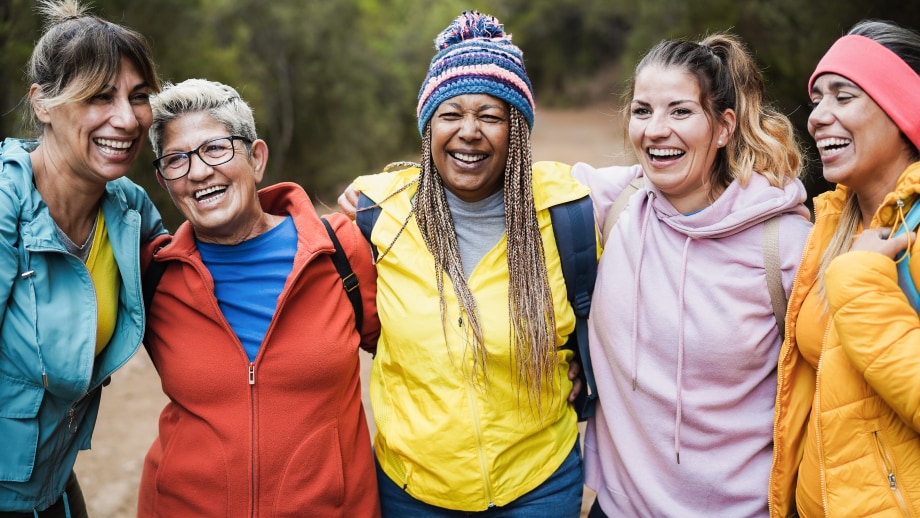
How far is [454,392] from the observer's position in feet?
8.83

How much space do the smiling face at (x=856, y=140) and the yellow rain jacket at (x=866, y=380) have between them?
0.12 metres

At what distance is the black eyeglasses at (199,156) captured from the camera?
274 cm

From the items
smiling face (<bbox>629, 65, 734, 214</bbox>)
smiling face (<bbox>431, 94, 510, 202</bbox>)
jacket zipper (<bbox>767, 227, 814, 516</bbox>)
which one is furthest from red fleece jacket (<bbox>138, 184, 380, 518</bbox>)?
jacket zipper (<bbox>767, 227, 814, 516</bbox>)

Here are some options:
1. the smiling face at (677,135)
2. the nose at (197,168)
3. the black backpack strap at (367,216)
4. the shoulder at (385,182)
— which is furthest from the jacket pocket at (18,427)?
the smiling face at (677,135)

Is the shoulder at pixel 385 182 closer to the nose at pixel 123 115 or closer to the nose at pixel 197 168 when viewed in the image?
the nose at pixel 197 168

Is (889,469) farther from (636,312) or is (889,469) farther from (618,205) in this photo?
(618,205)

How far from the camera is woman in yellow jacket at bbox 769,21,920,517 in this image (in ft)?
6.98

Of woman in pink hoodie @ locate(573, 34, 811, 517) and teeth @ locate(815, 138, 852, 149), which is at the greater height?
teeth @ locate(815, 138, 852, 149)

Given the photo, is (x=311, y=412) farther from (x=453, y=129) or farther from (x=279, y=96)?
(x=279, y=96)

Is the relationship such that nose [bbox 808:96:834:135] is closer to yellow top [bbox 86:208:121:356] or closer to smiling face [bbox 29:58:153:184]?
smiling face [bbox 29:58:153:184]

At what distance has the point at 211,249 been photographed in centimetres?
284

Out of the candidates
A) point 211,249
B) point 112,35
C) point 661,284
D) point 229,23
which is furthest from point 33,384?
point 229,23

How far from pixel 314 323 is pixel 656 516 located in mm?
1417

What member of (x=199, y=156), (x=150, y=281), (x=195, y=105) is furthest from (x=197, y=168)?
(x=150, y=281)
